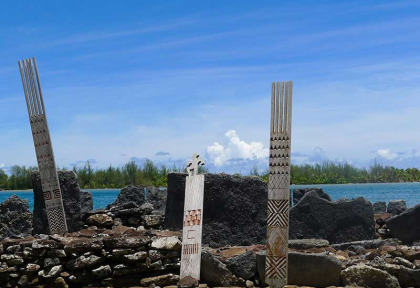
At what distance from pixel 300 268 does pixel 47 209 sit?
485 centimetres

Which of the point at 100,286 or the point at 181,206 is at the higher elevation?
the point at 181,206

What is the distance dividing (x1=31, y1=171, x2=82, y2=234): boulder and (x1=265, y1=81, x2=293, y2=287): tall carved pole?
5.45m

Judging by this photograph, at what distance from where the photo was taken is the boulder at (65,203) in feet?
53.9

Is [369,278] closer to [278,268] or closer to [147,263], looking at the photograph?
[278,268]

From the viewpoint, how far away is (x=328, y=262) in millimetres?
13445

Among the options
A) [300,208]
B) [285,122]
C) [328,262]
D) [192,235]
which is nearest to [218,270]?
[192,235]

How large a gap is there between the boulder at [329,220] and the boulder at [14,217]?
20.9 feet

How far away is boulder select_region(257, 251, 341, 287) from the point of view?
13.4 metres

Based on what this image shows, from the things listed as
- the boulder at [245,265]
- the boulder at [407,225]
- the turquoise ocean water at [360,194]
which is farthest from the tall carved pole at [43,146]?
the turquoise ocean water at [360,194]

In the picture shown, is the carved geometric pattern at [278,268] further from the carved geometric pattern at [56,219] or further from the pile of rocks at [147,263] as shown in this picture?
the carved geometric pattern at [56,219]

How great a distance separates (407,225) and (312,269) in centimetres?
536

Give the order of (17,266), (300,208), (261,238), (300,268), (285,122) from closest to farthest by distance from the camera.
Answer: (285,122)
(300,268)
(17,266)
(261,238)
(300,208)

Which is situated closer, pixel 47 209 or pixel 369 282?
pixel 369 282

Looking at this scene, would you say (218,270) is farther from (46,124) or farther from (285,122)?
(46,124)
